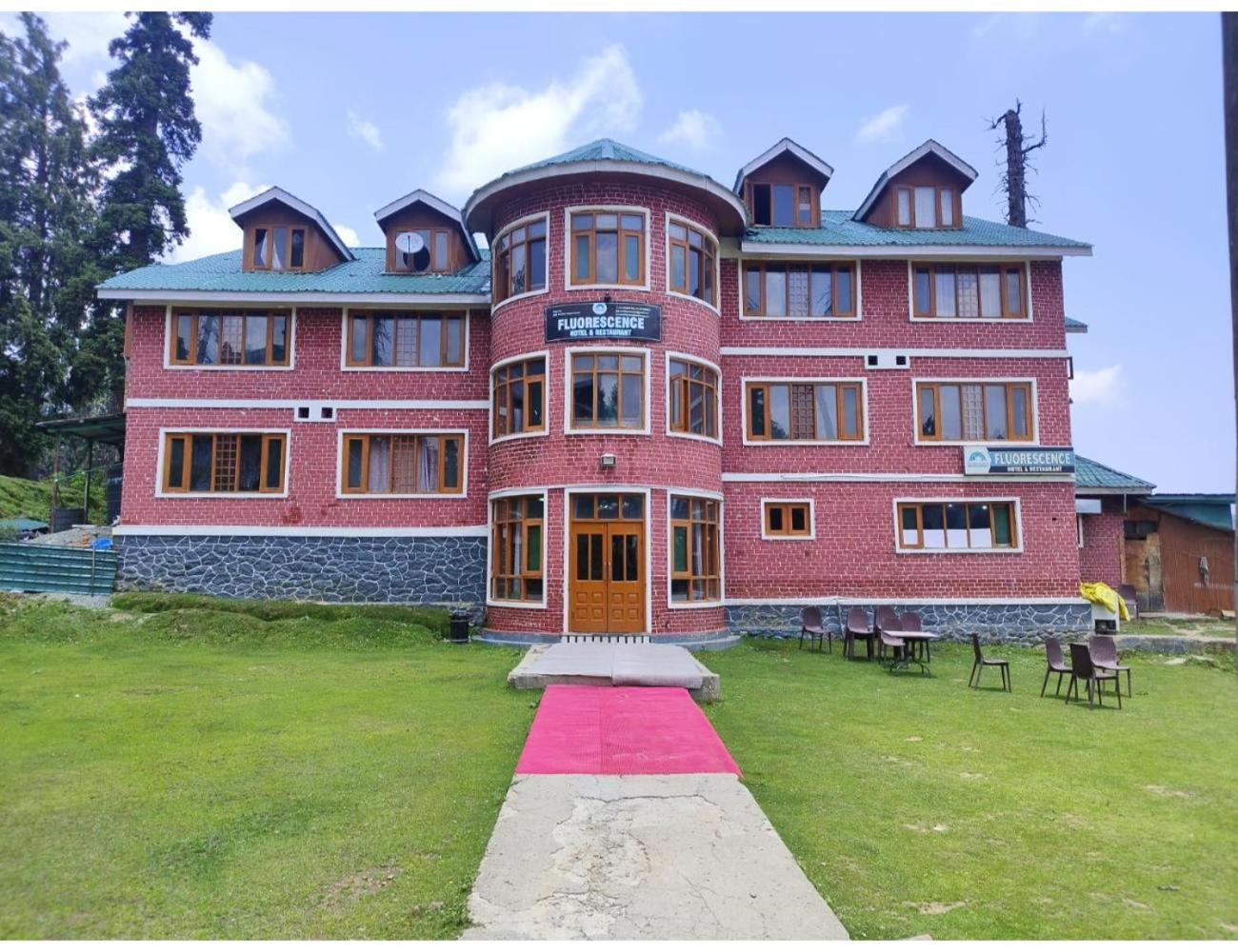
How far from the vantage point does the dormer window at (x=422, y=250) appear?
775 inches

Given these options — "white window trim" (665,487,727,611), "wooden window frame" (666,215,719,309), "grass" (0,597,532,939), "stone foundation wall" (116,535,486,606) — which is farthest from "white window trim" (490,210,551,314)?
"grass" (0,597,532,939)

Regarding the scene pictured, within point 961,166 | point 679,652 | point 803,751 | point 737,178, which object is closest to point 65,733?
point 803,751

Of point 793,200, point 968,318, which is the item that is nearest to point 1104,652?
point 968,318

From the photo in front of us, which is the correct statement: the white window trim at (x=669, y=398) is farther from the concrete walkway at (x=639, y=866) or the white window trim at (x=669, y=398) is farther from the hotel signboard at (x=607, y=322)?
the concrete walkway at (x=639, y=866)

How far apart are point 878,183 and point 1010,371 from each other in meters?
5.49

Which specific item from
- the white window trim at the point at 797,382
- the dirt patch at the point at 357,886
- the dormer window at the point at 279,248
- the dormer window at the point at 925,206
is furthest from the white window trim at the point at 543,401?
the dirt patch at the point at 357,886

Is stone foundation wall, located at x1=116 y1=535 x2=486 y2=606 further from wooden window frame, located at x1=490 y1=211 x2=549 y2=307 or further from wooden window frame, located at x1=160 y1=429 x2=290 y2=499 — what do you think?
wooden window frame, located at x1=490 y1=211 x2=549 y2=307

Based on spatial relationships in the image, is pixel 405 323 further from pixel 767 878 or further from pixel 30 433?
pixel 30 433

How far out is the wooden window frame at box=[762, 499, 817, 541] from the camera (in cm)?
1812

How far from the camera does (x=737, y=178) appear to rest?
1959cm

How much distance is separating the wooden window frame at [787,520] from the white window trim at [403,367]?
755cm

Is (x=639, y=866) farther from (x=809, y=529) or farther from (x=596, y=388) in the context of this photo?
(x=809, y=529)

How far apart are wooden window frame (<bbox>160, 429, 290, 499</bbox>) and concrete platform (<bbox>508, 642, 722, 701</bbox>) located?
8.97 meters

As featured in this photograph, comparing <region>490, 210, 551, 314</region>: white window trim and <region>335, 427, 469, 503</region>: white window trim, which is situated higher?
<region>490, 210, 551, 314</region>: white window trim
